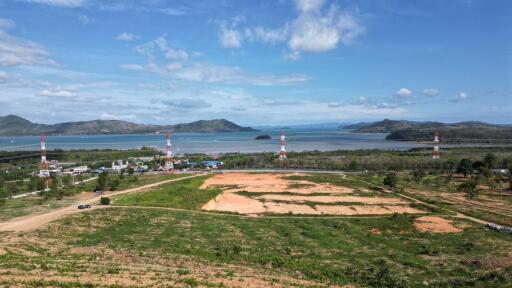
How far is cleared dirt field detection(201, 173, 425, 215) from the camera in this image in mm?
41406

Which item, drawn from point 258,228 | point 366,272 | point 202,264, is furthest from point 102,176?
point 366,272

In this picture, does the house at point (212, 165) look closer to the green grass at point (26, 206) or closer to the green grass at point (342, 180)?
the green grass at point (342, 180)

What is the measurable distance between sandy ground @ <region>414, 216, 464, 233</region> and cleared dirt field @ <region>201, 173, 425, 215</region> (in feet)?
13.4

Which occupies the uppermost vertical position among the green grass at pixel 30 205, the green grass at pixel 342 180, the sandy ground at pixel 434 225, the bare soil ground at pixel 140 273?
the bare soil ground at pixel 140 273

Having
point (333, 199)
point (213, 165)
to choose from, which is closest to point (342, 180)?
point (333, 199)

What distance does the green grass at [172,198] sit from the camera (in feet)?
139

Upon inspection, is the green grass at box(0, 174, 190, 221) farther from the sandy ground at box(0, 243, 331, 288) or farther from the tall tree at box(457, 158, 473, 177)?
the tall tree at box(457, 158, 473, 177)

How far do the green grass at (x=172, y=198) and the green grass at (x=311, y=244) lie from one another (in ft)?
15.2

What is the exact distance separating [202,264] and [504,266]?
16.0 metres

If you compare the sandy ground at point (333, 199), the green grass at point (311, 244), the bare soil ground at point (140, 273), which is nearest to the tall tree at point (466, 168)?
the sandy ground at point (333, 199)

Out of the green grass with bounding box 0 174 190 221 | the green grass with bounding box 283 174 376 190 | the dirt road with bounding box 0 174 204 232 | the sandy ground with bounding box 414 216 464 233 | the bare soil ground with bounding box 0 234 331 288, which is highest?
the bare soil ground with bounding box 0 234 331 288

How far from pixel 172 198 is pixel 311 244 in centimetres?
2223

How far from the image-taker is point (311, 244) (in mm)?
27016

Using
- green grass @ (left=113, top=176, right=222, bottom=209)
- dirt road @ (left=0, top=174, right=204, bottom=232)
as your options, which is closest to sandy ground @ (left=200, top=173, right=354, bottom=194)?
green grass @ (left=113, top=176, right=222, bottom=209)
